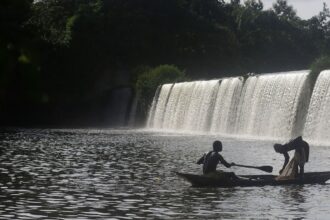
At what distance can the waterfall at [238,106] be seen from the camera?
40.2 m

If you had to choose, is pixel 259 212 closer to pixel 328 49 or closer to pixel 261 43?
pixel 261 43

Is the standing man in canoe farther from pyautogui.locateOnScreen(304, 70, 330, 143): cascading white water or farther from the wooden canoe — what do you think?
pyautogui.locateOnScreen(304, 70, 330, 143): cascading white water

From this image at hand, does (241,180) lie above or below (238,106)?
below

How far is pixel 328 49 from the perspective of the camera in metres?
108

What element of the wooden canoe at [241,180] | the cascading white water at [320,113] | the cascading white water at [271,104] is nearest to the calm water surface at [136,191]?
the wooden canoe at [241,180]

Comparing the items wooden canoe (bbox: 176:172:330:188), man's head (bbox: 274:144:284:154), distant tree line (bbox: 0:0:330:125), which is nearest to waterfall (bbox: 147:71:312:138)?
distant tree line (bbox: 0:0:330:125)

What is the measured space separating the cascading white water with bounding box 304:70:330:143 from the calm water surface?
24.5 ft

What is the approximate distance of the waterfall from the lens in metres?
40.2

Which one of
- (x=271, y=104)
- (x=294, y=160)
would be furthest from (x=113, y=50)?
(x=294, y=160)

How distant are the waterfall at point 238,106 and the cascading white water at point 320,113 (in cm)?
139

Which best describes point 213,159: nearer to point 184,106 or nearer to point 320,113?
point 320,113

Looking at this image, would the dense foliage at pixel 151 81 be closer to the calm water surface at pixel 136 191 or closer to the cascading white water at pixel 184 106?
the cascading white water at pixel 184 106

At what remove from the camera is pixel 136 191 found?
16.6m

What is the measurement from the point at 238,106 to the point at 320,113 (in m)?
10.5
